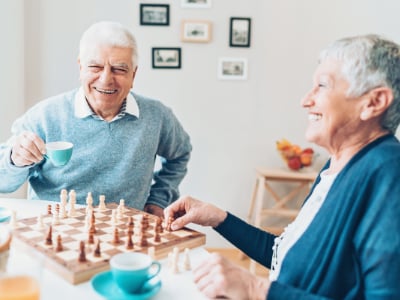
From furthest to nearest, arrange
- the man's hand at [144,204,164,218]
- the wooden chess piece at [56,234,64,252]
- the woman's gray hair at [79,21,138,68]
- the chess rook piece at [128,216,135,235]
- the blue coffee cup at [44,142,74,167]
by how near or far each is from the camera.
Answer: the man's hand at [144,204,164,218] < the woman's gray hair at [79,21,138,68] < the blue coffee cup at [44,142,74,167] < the chess rook piece at [128,216,135,235] < the wooden chess piece at [56,234,64,252]

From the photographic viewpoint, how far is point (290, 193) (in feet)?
11.5

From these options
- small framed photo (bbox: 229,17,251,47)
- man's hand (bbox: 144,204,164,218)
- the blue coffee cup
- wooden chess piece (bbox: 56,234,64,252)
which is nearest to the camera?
wooden chess piece (bbox: 56,234,64,252)

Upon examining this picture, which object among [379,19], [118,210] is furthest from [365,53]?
[379,19]

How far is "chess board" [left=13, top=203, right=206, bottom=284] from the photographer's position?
111 cm

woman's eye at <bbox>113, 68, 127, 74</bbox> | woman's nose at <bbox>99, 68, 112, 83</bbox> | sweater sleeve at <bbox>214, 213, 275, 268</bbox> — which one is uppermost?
woman's eye at <bbox>113, 68, 127, 74</bbox>

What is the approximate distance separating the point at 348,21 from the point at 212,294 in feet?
9.86

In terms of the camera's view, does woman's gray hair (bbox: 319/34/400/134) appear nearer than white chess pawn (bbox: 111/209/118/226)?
Yes

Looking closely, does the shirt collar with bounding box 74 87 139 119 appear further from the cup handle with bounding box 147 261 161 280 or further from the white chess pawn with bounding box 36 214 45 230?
the cup handle with bounding box 147 261 161 280

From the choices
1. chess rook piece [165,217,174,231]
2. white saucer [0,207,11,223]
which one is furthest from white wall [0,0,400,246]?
chess rook piece [165,217,174,231]

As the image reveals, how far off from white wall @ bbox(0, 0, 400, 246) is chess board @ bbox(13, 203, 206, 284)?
198cm

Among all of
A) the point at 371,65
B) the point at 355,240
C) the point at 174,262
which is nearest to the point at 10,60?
the point at 174,262

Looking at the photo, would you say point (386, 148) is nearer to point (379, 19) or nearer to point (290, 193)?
point (290, 193)

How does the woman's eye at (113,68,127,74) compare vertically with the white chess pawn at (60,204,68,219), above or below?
above

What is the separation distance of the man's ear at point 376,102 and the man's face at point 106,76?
112 cm
